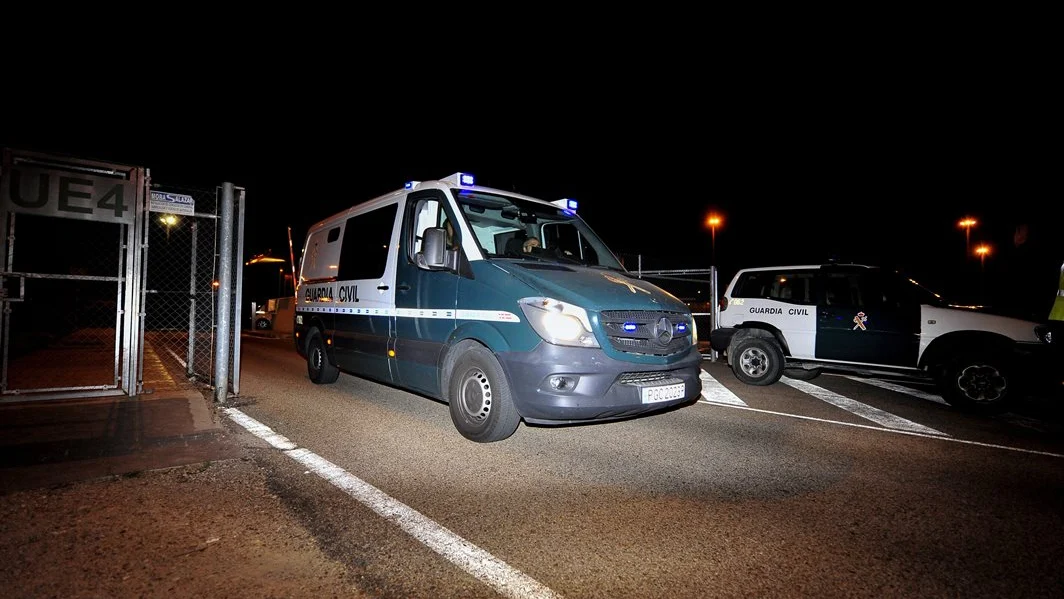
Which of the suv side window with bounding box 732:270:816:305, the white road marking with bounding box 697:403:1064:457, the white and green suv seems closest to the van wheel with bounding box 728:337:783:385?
the white and green suv

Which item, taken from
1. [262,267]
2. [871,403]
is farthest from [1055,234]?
[262,267]

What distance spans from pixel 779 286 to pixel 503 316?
5.87 metres

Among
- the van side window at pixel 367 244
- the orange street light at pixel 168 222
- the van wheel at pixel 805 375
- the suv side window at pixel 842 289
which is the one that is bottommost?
the van wheel at pixel 805 375

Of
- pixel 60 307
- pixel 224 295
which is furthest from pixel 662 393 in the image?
pixel 60 307

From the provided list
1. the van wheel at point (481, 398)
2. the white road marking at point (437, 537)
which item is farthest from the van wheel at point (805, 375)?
the white road marking at point (437, 537)

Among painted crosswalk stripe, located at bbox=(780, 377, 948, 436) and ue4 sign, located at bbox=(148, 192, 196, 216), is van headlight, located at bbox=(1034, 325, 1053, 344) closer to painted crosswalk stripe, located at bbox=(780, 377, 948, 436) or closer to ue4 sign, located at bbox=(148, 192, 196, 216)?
painted crosswalk stripe, located at bbox=(780, 377, 948, 436)

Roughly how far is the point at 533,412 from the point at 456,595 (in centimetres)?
194

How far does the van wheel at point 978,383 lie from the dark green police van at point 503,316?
13.7 feet

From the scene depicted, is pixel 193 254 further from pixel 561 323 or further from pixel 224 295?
pixel 561 323

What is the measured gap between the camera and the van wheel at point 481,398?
4.30m

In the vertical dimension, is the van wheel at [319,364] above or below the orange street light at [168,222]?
below

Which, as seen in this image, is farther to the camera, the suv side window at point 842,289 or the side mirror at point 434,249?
the suv side window at point 842,289

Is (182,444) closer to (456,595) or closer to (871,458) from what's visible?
(456,595)

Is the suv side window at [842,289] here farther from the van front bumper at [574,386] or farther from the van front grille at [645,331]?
the van front bumper at [574,386]
